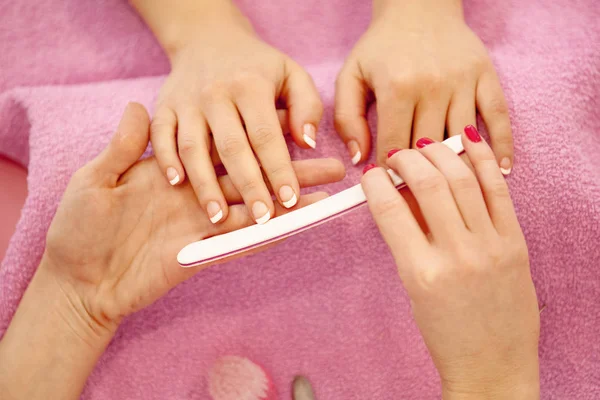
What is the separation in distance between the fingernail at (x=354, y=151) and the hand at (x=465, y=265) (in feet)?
0.30

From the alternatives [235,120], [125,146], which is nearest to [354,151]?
[235,120]

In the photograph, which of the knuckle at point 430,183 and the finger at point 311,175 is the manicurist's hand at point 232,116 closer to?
the finger at point 311,175

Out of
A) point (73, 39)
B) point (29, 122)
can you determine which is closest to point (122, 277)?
point (29, 122)

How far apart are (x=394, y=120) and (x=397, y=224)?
0.51 feet

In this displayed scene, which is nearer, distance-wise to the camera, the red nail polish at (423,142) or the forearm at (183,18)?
the red nail polish at (423,142)

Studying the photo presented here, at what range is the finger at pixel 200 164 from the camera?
0.52 metres

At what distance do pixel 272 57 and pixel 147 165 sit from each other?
198 millimetres

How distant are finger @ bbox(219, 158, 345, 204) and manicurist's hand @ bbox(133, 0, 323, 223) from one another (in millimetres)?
24

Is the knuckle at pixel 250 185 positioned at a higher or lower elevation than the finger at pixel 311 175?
higher

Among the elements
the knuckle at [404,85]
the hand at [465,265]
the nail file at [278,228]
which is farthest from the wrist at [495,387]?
the knuckle at [404,85]

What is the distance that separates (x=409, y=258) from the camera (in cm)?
45

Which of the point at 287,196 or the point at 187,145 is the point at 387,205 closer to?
the point at 287,196

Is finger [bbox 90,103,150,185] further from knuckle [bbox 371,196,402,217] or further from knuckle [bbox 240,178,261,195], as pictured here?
knuckle [bbox 371,196,402,217]

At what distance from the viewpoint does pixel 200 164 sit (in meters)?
0.53
